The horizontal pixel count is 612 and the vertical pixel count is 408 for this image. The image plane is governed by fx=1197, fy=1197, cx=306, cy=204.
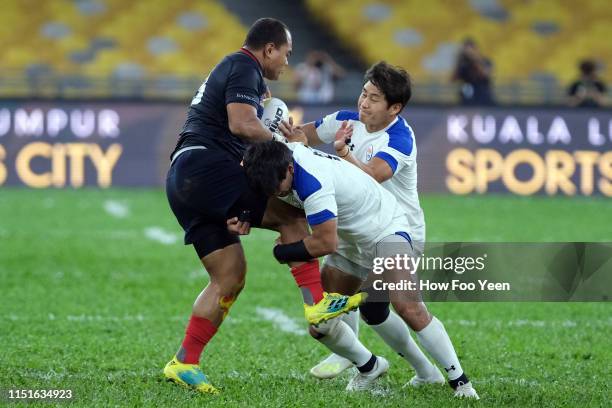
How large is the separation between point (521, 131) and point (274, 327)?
31.9ft

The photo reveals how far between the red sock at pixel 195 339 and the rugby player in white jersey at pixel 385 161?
63 centimetres

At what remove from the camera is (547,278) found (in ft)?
20.9

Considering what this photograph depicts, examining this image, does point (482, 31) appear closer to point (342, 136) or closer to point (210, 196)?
point (342, 136)

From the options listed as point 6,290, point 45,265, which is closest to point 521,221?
point 45,265

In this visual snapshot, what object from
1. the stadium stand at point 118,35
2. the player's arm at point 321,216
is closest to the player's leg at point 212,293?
the player's arm at point 321,216

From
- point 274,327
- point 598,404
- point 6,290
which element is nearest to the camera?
point 598,404

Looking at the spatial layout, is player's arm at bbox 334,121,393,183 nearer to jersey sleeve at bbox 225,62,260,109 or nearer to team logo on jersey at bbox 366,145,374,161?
team logo on jersey at bbox 366,145,374,161

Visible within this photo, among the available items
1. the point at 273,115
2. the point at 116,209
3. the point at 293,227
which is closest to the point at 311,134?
the point at 273,115

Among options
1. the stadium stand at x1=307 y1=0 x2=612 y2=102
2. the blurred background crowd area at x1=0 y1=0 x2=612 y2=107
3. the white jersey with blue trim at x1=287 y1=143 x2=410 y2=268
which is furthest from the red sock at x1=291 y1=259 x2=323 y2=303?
the stadium stand at x1=307 y1=0 x2=612 y2=102

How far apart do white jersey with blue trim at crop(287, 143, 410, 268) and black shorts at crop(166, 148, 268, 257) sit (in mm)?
332

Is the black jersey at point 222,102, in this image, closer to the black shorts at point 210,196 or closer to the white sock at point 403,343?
the black shorts at point 210,196

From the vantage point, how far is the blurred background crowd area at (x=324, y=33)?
72.1ft

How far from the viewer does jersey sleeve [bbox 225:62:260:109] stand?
5711mm

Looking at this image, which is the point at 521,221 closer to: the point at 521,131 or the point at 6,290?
the point at 521,131
